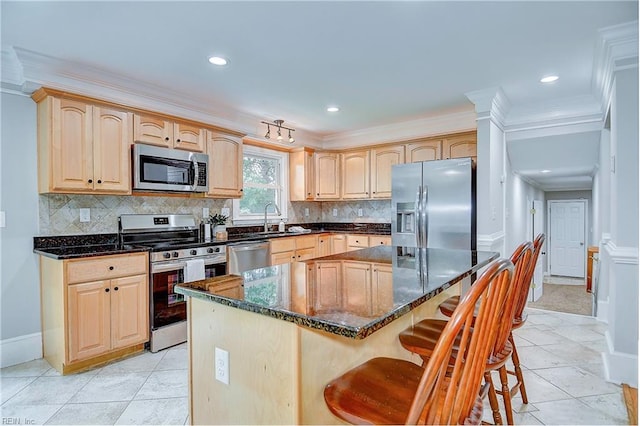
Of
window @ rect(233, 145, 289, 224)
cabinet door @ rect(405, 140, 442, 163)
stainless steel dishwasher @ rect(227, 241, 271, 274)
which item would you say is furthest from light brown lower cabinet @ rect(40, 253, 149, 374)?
cabinet door @ rect(405, 140, 442, 163)

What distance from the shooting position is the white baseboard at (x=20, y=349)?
2.78 m

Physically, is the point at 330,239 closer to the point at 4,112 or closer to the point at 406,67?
the point at 406,67

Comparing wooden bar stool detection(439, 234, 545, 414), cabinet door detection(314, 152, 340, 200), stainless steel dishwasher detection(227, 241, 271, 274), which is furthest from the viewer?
cabinet door detection(314, 152, 340, 200)

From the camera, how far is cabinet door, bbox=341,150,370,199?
5.18 meters

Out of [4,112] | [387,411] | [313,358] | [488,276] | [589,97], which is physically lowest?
[387,411]

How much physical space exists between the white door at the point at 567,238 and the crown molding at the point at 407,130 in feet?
20.3

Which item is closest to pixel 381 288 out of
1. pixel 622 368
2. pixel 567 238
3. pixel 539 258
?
pixel 622 368

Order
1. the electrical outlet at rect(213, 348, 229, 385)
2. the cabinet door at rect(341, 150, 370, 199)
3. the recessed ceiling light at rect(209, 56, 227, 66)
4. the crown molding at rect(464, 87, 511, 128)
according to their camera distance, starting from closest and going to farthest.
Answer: the electrical outlet at rect(213, 348, 229, 385) < the recessed ceiling light at rect(209, 56, 227, 66) < the crown molding at rect(464, 87, 511, 128) < the cabinet door at rect(341, 150, 370, 199)

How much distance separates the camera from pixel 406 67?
2.94 m

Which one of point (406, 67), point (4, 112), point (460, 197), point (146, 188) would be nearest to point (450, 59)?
point (406, 67)

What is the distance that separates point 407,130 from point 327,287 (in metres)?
3.79

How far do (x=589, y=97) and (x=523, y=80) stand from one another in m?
1.00

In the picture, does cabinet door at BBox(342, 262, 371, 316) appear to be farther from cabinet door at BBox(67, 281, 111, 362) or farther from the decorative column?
the decorative column

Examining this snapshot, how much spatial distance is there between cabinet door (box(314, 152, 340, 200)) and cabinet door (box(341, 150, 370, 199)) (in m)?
0.12
